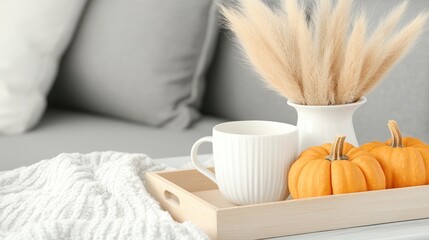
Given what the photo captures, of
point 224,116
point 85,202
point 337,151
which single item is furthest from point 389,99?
point 85,202

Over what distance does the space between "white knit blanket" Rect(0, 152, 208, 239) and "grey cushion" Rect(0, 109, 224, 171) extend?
1.72 feet

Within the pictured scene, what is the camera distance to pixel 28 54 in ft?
6.41

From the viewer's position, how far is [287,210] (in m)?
0.92

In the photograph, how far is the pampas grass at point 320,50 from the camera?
1.02 metres

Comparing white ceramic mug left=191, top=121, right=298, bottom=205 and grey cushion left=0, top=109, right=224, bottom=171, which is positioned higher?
white ceramic mug left=191, top=121, right=298, bottom=205

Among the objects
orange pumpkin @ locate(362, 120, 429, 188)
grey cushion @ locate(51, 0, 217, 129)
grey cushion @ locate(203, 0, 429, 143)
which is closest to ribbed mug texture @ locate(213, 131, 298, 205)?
orange pumpkin @ locate(362, 120, 429, 188)

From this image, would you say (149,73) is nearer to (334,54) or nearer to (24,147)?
(24,147)

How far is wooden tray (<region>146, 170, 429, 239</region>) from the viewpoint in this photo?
90cm

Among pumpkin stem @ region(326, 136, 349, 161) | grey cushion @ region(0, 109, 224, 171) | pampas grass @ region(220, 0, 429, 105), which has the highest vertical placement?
pampas grass @ region(220, 0, 429, 105)

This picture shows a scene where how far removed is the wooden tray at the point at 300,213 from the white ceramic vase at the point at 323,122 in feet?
0.39

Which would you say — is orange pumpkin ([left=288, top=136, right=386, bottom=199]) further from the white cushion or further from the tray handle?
the white cushion

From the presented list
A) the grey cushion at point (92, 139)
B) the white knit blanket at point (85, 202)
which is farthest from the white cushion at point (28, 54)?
the white knit blanket at point (85, 202)

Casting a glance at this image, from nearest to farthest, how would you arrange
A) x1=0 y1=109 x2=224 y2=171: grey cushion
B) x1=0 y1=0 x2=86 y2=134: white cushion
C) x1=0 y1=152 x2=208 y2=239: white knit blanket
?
1. x1=0 y1=152 x2=208 y2=239: white knit blanket
2. x1=0 y1=109 x2=224 y2=171: grey cushion
3. x1=0 y1=0 x2=86 y2=134: white cushion

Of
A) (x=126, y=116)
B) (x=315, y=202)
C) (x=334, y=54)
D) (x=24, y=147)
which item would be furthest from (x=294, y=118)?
(x=315, y=202)
